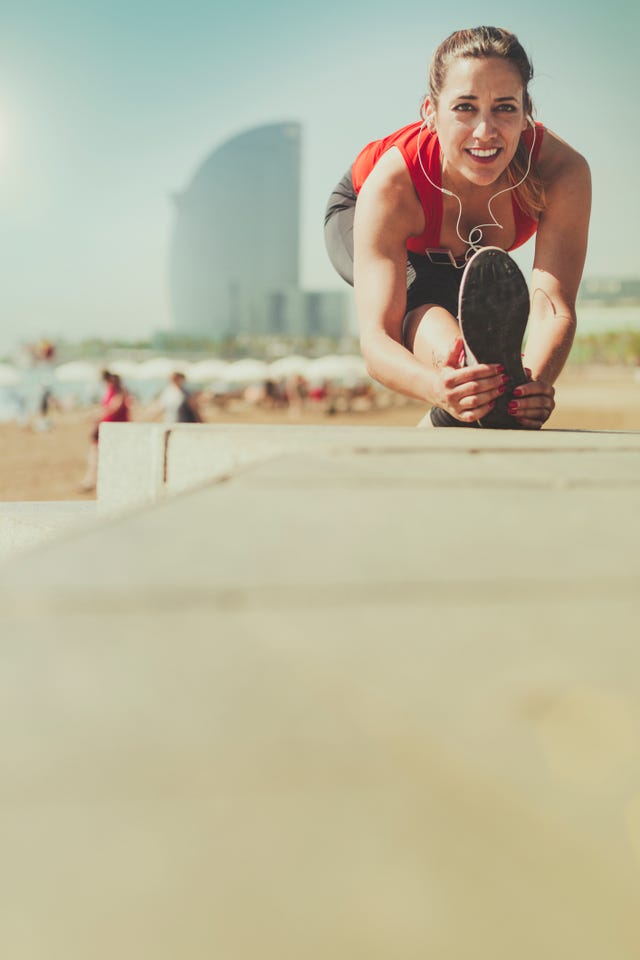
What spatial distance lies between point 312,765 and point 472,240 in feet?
9.04

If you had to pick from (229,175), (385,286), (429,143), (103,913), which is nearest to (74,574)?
(103,913)

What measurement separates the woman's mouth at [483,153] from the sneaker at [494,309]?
57 centimetres

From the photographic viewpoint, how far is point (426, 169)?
9.80 ft

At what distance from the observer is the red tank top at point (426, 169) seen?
9.81ft

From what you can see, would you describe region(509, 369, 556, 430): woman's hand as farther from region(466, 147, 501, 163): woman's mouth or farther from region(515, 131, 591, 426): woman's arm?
region(466, 147, 501, 163): woman's mouth

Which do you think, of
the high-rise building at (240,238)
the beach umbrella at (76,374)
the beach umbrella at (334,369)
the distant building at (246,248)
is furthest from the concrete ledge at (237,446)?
the high-rise building at (240,238)

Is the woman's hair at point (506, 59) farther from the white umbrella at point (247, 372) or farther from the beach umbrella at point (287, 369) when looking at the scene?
the white umbrella at point (247, 372)

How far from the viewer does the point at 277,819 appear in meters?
0.74

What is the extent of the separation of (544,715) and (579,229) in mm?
2722

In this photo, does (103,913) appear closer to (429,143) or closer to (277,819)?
(277,819)

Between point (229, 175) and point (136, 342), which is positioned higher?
point (229, 175)

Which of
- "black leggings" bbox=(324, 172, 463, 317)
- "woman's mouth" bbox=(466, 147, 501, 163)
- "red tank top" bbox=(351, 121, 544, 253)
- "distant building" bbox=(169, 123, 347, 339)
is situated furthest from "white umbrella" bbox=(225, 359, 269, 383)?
"distant building" bbox=(169, 123, 347, 339)

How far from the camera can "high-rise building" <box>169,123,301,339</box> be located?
150125 mm

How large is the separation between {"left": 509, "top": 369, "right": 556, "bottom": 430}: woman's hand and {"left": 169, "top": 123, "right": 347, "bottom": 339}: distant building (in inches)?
5522
